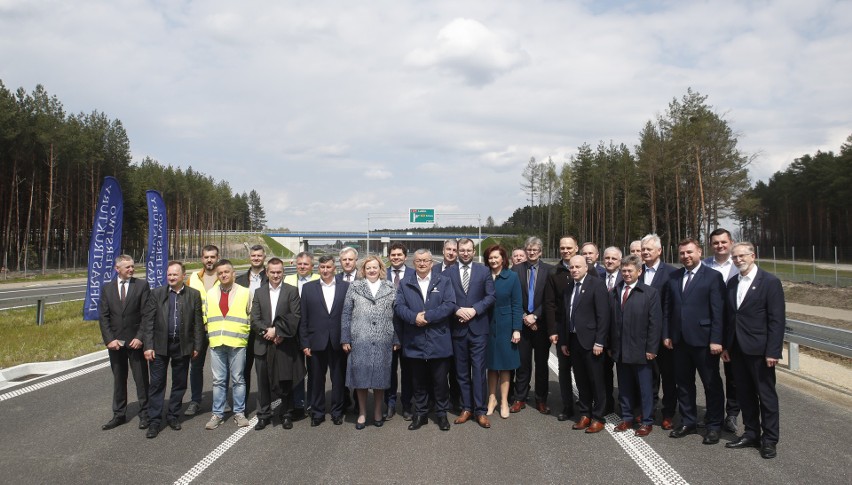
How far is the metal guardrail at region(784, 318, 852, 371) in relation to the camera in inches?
339

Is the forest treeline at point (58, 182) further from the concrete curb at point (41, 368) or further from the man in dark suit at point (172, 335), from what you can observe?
the man in dark suit at point (172, 335)

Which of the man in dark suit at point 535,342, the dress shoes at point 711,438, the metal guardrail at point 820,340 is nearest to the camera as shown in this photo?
the dress shoes at point 711,438

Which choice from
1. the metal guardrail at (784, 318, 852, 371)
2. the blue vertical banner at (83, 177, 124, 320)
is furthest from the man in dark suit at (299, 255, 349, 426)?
the blue vertical banner at (83, 177, 124, 320)

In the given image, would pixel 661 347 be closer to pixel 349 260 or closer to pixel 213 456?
pixel 349 260

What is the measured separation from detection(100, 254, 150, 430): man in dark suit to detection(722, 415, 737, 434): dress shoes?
6269mm

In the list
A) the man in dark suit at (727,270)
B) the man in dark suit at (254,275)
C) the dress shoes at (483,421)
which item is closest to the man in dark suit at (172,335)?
the man in dark suit at (254,275)

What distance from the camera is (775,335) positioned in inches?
199

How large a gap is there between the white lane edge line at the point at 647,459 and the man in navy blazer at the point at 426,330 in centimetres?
182

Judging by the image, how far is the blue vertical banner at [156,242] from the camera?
1395 cm

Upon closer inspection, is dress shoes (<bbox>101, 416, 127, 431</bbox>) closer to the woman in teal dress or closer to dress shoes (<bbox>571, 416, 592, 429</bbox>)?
the woman in teal dress

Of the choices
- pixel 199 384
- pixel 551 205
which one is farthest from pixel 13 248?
pixel 551 205

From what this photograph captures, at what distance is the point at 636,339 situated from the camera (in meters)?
5.71

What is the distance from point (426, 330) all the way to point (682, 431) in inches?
113

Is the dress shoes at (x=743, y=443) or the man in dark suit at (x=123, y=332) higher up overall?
the man in dark suit at (x=123, y=332)
